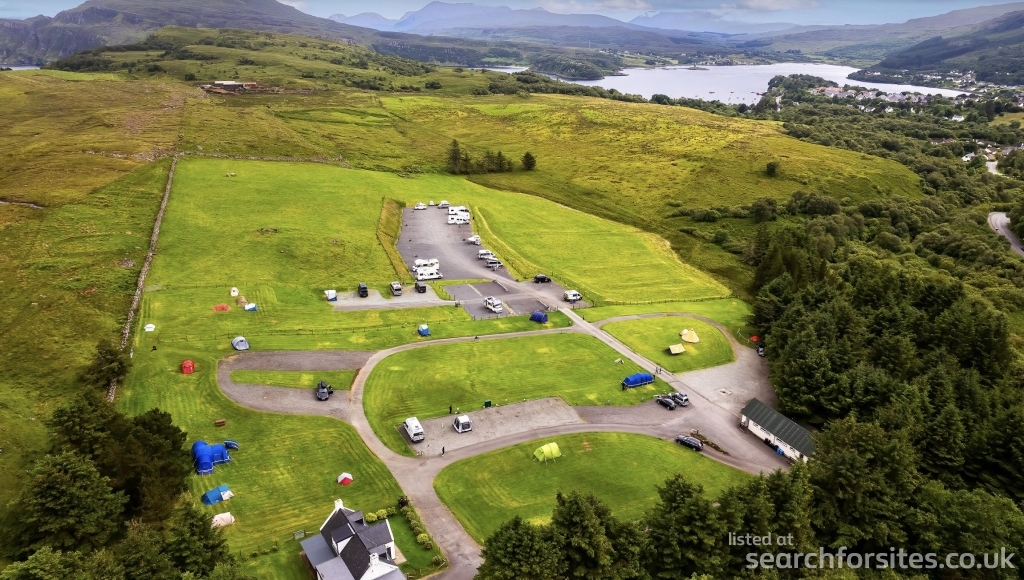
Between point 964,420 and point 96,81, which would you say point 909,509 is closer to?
point 964,420

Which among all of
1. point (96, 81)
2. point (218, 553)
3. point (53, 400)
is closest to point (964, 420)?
point (218, 553)

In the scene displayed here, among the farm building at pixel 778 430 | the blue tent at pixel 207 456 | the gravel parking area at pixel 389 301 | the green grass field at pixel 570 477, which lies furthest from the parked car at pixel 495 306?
the blue tent at pixel 207 456

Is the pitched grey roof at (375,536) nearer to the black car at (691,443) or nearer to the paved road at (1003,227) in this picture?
the black car at (691,443)

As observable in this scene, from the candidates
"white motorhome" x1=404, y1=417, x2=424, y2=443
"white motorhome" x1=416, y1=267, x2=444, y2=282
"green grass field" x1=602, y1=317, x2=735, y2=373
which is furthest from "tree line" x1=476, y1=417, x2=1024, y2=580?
"white motorhome" x1=416, y1=267, x2=444, y2=282

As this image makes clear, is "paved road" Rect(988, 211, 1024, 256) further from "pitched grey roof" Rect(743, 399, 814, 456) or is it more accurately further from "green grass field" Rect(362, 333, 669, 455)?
"green grass field" Rect(362, 333, 669, 455)

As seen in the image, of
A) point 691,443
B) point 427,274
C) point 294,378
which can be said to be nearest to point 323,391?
point 294,378

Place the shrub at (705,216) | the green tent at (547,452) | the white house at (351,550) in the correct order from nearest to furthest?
the white house at (351,550) < the green tent at (547,452) < the shrub at (705,216)
